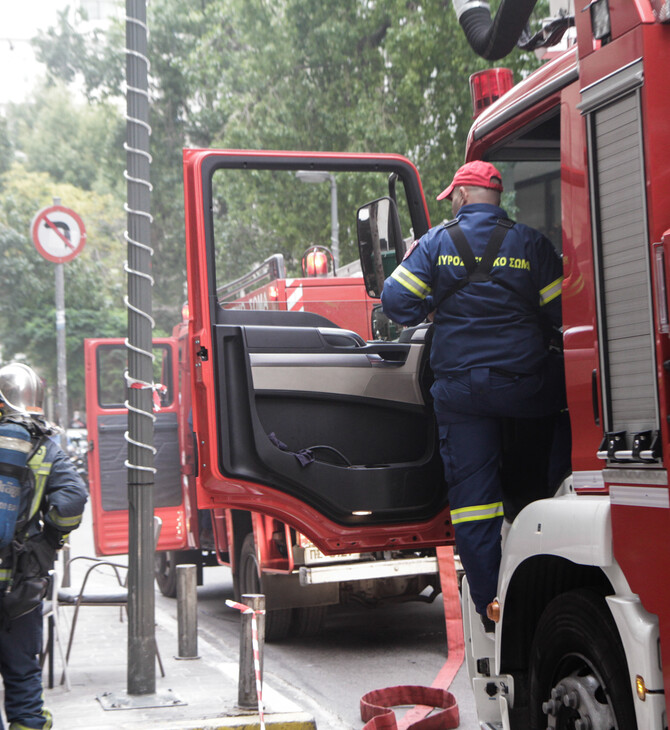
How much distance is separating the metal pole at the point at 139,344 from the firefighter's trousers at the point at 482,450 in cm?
255

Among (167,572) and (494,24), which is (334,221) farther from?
(494,24)

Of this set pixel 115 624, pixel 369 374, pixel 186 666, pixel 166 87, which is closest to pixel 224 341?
pixel 369 374

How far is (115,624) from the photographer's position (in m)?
9.27

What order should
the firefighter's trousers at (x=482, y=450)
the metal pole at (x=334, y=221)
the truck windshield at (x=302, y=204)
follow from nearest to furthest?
1. the firefighter's trousers at (x=482, y=450)
2. the metal pole at (x=334, y=221)
3. the truck windshield at (x=302, y=204)

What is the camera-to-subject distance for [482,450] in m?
3.88

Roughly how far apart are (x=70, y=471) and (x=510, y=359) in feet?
7.32

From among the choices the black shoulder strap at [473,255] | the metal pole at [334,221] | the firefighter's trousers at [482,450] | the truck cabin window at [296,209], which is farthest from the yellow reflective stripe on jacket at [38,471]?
the metal pole at [334,221]

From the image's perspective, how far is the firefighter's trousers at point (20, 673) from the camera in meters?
4.78

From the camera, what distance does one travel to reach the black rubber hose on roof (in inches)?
166

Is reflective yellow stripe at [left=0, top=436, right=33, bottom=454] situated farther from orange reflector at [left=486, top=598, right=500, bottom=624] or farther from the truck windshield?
the truck windshield

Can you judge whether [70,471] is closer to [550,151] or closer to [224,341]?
[224,341]

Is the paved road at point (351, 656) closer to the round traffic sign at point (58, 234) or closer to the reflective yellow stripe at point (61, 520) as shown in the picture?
the reflective yellow stripe at point (61, 520)

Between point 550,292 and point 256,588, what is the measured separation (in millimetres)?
4529

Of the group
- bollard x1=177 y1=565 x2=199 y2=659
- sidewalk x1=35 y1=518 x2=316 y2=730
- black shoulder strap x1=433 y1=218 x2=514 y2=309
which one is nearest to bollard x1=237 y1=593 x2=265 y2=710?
sidewalk x1=35 y1=518 x2=316 y2=730
